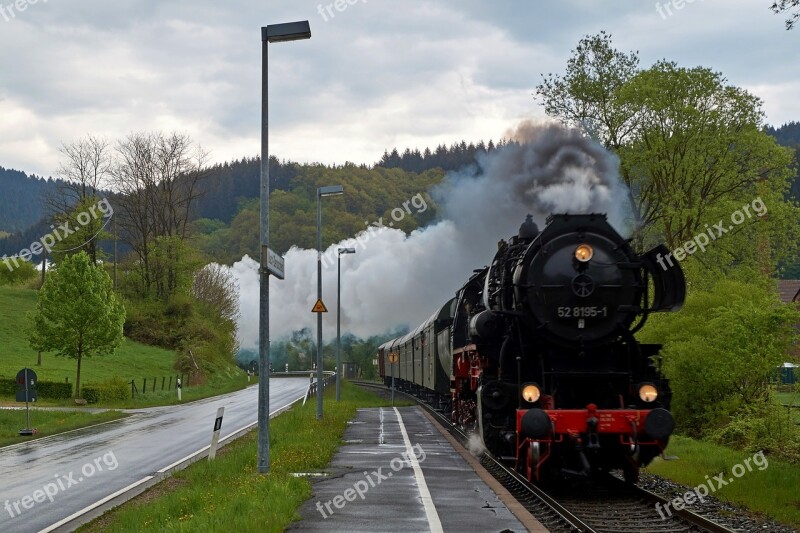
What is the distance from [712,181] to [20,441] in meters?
24.6

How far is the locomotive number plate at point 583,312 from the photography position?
41.2 ft

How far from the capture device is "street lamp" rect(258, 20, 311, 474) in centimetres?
1408

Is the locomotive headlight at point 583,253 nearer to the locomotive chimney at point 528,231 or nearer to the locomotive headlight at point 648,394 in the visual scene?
the locomotive chimney at point 528,231

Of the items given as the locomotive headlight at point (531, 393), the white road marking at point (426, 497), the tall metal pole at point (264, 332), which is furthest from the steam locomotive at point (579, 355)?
the tall metal pole at point (264, 332)

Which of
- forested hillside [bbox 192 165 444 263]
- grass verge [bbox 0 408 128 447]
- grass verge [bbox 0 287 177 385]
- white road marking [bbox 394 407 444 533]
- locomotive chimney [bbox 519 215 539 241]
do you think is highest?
forested hillside [bbox 192 165 444 263]

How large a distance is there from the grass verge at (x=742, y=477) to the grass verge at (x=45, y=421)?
1800cm

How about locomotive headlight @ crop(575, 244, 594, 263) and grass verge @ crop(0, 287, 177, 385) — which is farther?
grass verge @ crop(0, 287, 177, 385)

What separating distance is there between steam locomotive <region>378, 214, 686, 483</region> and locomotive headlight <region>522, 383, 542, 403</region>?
1 centimetres

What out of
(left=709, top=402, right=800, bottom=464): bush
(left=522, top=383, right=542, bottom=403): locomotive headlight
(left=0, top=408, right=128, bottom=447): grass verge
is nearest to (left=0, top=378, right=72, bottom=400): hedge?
(left=0, top=408, right=128, bottom=447): grass verge

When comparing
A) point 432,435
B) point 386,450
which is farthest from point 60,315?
point 386,450

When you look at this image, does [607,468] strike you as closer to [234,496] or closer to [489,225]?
[234,496]

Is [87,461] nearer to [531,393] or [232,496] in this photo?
[232,496]

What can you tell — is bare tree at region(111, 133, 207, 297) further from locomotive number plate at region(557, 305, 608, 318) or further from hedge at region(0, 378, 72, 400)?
locomotive number plate at region(557, 305, 608, 318)

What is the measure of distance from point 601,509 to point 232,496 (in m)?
4.65
